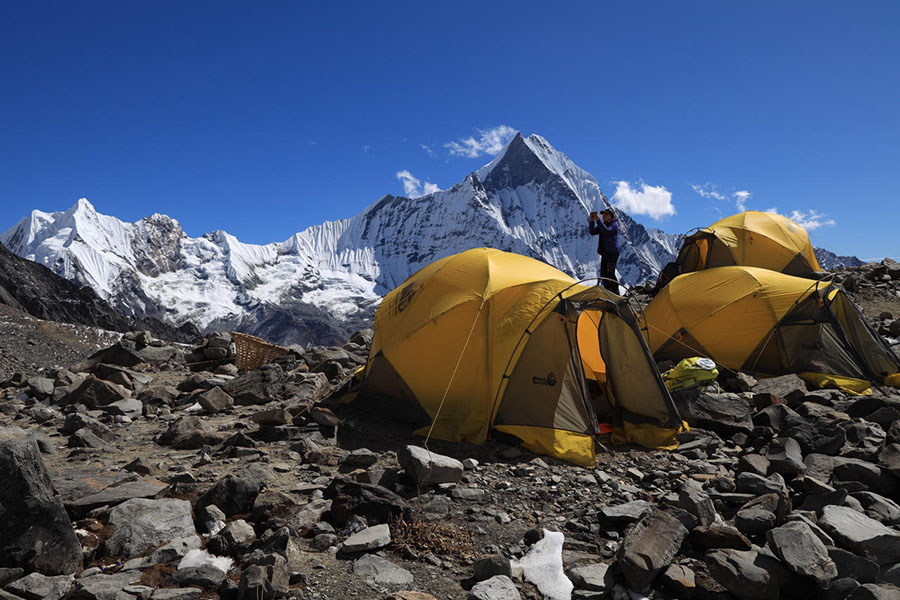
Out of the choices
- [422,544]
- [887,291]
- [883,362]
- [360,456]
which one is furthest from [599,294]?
[887,291]

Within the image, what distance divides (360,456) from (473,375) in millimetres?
2616

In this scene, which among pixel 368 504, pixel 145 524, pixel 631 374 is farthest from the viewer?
pixel 631 374

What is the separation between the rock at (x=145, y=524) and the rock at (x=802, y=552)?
566 centimetres

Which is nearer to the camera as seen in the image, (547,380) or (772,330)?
(547,380)

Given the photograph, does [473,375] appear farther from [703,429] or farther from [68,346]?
[68,346]

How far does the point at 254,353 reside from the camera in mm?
16031

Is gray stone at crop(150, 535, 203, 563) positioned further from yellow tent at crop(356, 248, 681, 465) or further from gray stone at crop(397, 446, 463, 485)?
yellow tent at crop(356, 248, 681, 465)

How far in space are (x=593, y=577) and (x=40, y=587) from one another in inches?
189

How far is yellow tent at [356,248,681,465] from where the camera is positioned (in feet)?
30.9

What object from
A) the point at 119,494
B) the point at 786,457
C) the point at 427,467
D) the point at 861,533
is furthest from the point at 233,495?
the point at 786,457

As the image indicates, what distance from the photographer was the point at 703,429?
390 inches

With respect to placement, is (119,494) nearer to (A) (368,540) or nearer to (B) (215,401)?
(A) (368,540)

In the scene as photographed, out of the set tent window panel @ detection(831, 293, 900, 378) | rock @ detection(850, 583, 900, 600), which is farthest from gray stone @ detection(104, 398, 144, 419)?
tent window panel @ detection(831, 293, 900, 378)

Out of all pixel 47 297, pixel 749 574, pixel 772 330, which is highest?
pixel 47 297
